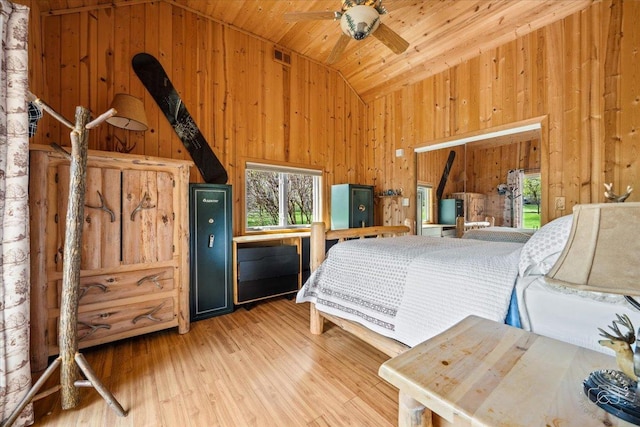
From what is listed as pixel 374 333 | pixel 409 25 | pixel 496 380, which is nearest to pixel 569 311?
pixel 496 380

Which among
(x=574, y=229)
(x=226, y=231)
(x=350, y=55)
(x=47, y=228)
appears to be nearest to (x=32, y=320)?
(x=47, y=228)

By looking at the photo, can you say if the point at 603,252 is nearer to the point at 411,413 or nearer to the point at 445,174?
the point at 411,413

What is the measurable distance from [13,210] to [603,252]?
7.60 ft

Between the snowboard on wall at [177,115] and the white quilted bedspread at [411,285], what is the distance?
1.79 metres

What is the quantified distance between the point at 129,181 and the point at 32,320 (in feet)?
3.66

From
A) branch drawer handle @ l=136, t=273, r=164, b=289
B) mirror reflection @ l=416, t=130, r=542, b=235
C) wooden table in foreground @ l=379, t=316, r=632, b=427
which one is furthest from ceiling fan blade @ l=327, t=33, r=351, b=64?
branch drawer handle @ l=136, t=273, r=164, b=289

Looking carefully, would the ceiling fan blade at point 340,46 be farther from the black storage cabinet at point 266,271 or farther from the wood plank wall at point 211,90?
the black storage cabinet at point 266,271

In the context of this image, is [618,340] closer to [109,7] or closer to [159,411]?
[159,411]

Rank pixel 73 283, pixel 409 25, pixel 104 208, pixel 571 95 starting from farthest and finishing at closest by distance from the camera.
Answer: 1. pixel 409 25
2. pixel 571 95
3. pixel 104 208
4. pixel 73 283

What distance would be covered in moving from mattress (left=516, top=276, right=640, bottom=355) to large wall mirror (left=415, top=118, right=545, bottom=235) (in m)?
2.48

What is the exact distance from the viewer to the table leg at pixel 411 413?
853 millimetres

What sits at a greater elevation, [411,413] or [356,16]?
[356,16]

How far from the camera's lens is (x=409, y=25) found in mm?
3162

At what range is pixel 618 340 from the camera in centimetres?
70
